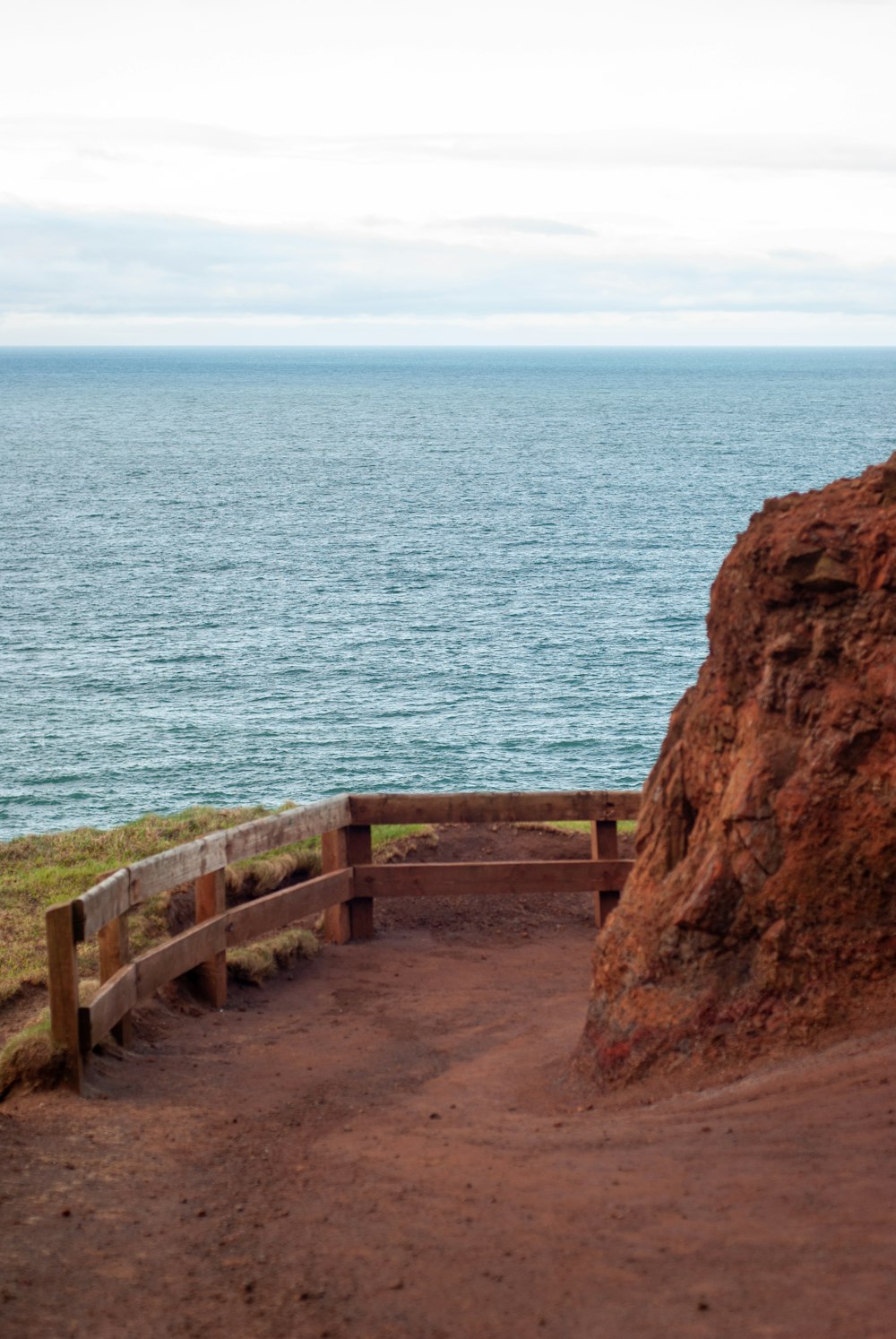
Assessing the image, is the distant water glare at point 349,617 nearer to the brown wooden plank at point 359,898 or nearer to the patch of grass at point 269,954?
the brown wooden plank at point 359,898

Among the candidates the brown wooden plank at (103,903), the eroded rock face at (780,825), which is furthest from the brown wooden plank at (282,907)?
the eroded rock face at (780,825)

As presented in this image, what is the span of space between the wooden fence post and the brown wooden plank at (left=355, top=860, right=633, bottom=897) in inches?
5.1

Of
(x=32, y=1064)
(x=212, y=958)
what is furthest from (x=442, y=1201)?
(x=212, y=958)

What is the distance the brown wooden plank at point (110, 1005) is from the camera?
7883 mm

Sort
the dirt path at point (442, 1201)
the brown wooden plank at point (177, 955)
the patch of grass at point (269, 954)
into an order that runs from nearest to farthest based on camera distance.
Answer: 1. the dirt path at point (442, 1201)
2. the brown wooden plank at point (177, 955)
3. the patch of grass at point (269, 954)

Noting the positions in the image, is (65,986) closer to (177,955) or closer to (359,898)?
(177,955)

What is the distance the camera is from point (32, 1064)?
25.2 ft

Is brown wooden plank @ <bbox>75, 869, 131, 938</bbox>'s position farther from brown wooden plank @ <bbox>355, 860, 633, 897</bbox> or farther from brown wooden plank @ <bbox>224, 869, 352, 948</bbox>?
brown wooden plank @ <bbox>355, 860, 633, 897</bbox>

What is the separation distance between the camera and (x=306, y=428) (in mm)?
158125

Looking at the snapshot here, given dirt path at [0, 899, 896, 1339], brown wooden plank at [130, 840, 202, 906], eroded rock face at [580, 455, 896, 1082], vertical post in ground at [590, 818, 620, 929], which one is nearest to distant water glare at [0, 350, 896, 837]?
vertical post in ground at [590, 818, 620, 929]

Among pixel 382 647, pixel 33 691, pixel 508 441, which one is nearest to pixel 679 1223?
pixel 33 691

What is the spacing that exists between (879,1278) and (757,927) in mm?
2919

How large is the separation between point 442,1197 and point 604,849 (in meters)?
5.83

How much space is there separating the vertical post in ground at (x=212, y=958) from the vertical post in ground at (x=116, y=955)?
1.01 meters
